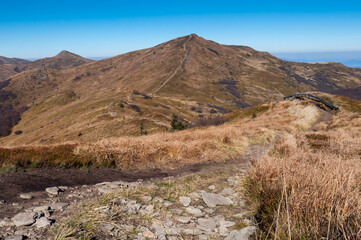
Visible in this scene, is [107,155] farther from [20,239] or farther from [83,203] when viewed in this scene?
[20,239]

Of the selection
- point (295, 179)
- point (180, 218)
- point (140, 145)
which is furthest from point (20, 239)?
point (140, 145)

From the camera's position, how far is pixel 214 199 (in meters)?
5.70

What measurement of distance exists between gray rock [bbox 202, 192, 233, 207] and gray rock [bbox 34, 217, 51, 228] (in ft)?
11.6

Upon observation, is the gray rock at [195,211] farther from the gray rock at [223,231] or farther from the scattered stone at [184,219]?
the gray rock at [223,231]

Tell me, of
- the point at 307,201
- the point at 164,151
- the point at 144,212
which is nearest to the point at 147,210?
the point at 144,212

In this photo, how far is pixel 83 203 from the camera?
4.95 m

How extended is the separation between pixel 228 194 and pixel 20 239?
481 cm

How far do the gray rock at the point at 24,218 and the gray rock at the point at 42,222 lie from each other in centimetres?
11

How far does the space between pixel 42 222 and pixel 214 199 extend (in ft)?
12.9

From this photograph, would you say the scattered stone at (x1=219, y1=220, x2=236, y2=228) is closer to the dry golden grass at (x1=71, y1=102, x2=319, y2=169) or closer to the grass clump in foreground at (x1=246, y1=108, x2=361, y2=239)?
the grass clump in foreground at (x1=246, y1=108, x2=361, y2=239)

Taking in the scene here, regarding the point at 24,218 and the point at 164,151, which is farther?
the point at 164,151

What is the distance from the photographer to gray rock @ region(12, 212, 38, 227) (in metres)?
3.97

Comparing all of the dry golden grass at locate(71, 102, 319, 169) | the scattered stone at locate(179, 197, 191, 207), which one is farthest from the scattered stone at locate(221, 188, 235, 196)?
the dry golden grass at locate(71, 102, 319, 169)

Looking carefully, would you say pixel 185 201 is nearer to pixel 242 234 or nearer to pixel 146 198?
pixel 146 198
